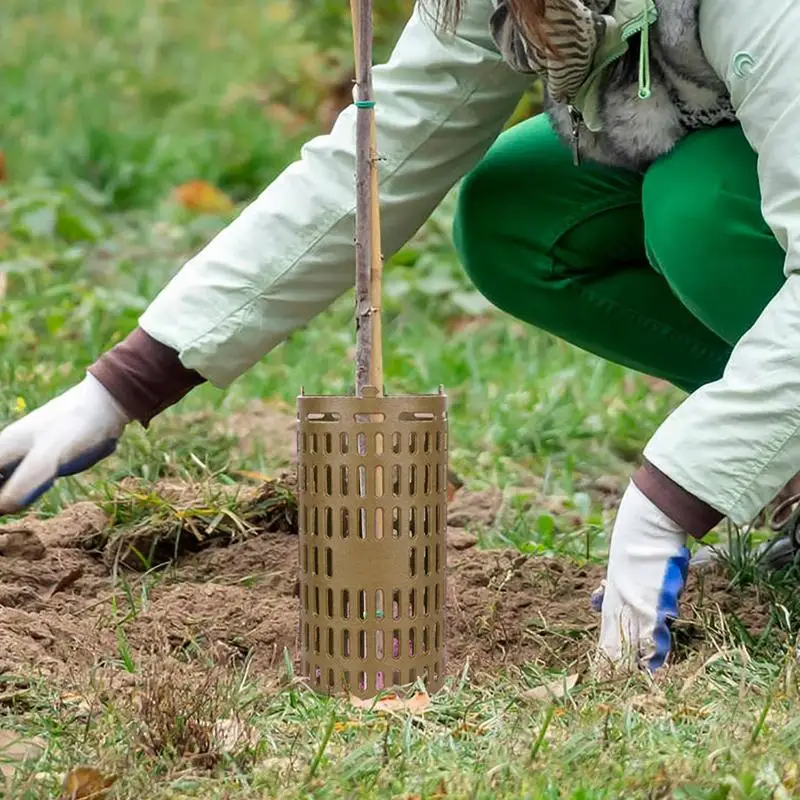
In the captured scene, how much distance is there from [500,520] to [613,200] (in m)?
0.68

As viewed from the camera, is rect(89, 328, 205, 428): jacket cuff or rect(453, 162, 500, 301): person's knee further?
rect(453, 162, 500, 301): person's knee

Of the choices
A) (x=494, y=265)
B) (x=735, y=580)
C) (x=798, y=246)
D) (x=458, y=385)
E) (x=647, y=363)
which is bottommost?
(x=458, y=385)

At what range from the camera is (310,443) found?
179 cm

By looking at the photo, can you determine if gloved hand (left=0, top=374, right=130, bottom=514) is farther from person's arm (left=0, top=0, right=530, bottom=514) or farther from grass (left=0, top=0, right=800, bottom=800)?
grass (left=0, top=0, right=800, bottom=800)

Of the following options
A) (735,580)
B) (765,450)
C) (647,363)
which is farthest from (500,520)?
(765,450)

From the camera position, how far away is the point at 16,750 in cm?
163

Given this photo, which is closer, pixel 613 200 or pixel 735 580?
pixel 735 580

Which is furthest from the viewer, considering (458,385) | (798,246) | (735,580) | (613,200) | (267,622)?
(458,385)

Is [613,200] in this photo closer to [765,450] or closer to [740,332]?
[740,332]

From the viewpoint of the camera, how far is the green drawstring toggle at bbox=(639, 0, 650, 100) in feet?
6.17

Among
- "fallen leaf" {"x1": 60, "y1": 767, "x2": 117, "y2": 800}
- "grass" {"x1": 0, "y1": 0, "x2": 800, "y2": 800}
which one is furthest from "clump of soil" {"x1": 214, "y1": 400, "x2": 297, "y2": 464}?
"fallen leaf" {"x1": 60, "y1": 767, "x2": 117, "y2": 800}

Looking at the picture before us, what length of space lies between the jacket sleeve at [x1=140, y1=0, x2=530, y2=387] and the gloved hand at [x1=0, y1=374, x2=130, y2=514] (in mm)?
129

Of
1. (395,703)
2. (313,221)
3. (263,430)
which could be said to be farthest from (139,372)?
(263,430)

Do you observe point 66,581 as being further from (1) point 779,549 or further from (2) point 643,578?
(1) point 779,549
